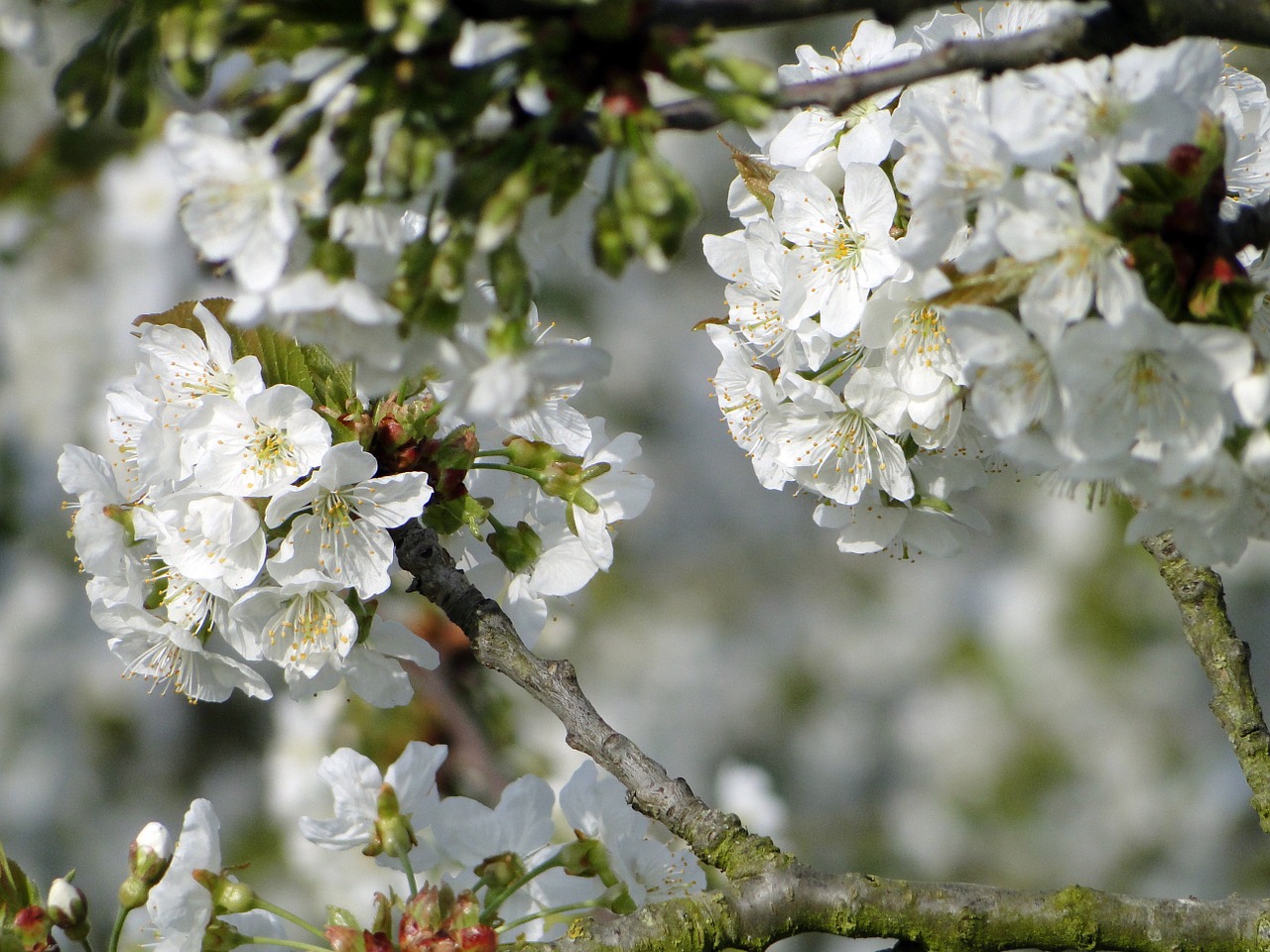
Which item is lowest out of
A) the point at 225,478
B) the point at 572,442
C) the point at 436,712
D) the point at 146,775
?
the point at 146,775

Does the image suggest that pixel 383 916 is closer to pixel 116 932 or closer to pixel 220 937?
pixel 220 937

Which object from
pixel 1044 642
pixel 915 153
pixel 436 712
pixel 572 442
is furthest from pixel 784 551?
pixel 915 153

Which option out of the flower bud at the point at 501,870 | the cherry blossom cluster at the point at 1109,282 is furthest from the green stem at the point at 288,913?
the cherry blossom cluster at the point at 1109,282

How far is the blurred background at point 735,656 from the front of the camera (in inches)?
254

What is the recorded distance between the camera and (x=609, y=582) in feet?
24.3

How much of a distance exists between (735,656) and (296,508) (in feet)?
19.9

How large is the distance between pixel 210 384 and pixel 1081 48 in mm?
1119

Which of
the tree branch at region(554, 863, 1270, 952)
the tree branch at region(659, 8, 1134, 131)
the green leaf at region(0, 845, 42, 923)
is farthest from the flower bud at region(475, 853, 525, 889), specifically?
the tree branch at region(659, 8, 1134, 131)

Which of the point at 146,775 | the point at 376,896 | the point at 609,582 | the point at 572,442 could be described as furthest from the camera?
the point at 609,582

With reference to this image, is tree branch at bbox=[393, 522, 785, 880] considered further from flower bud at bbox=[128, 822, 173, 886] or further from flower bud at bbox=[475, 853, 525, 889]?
flower bud at bbox=[128, 822, 173, 886]

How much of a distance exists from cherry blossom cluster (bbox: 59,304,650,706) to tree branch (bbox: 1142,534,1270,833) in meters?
0.77

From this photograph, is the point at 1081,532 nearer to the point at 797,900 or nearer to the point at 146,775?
the point at 146,775

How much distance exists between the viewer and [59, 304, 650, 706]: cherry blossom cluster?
4.69 ft

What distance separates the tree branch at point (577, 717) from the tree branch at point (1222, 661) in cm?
69
